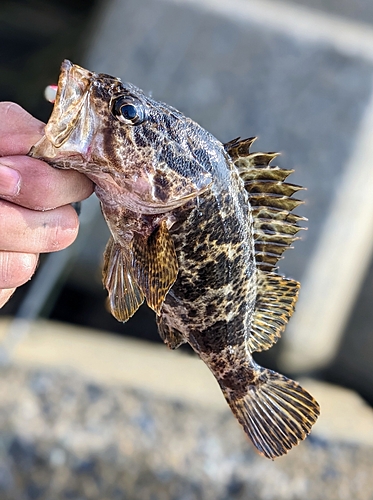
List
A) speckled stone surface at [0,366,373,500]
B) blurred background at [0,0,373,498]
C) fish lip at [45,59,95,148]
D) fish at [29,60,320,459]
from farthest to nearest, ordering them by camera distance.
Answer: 1. blurred background at [0,0,373,498]
2. speckled stone surface at [0,366,373,500]
3. fish at [29,60,320,459]
4. fish lip at [45,59,95,148]

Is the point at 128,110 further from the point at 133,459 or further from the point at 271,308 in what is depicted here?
the point at 133,459

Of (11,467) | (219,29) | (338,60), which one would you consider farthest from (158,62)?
(11,467)

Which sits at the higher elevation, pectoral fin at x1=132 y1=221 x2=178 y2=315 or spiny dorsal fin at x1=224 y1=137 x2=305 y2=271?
spiny dorsal fin at x1=224 y1=137 x2=305 y2=271

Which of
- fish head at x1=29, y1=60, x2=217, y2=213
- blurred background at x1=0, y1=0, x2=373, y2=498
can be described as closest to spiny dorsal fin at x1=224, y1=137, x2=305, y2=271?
fish head at x1=29, y1=60, x2=217, y2=213

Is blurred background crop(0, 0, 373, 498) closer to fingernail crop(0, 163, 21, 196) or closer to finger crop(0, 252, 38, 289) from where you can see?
finger crop(0, 252, 38, 289)

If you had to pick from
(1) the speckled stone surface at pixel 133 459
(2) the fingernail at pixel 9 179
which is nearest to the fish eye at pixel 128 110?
(2) the fingernail at pixel 9 179

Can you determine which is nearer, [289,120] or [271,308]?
[271,308]

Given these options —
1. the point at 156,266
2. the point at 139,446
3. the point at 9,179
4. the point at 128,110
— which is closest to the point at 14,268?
the point at 9,179

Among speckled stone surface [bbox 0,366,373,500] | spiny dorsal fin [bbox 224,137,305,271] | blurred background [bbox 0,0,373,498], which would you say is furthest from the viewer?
blurred background [bbox 0,0,373,498]
